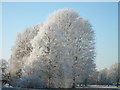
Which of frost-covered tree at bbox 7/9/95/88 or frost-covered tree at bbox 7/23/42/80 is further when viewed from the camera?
frost-covered tree at bbox 7/23/42/80

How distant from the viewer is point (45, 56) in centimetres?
1680

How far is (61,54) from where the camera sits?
16875mm

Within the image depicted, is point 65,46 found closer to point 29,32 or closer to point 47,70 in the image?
point 47,70

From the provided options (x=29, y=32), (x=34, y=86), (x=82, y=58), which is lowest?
(x=34, y=86)

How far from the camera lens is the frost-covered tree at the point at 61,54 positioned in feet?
54.9

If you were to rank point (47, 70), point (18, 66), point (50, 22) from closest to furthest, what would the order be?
point (47, 70)
point (50, 22)
point (18, 66)

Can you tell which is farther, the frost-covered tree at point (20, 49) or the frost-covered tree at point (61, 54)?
the frost-covered tree at point (20, 49)

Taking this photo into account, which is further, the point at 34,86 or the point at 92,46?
the point at 92,46

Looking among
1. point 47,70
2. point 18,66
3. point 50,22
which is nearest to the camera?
point 47,70

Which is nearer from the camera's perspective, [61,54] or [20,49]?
[61,54]

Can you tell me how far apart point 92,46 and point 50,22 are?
303 cm

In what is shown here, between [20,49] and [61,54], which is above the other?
[20,49]

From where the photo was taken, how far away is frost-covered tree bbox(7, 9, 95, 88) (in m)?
16.7

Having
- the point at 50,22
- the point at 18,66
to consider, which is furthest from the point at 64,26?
the point at 18,66
